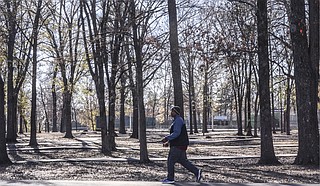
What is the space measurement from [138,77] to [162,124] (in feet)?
255

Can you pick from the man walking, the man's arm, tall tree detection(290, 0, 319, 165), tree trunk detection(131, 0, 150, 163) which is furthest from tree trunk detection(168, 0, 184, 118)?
the man's arm

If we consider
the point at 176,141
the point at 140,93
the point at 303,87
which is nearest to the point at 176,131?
the point at 176,141

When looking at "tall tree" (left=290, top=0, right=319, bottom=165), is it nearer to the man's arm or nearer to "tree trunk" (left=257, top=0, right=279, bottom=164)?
"tree trunk" (left=257, top=0, right=279, bottom=164)

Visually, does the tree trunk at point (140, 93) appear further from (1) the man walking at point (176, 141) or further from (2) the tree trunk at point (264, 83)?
(1) the man walking at point (176, 141)

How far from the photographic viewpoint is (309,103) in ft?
49.4

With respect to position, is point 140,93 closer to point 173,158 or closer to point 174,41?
point 174,41

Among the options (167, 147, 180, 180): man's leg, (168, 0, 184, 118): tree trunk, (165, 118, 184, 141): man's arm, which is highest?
(168, 0, 184, 118): tree trunk

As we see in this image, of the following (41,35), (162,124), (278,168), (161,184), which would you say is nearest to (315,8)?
(278,168)

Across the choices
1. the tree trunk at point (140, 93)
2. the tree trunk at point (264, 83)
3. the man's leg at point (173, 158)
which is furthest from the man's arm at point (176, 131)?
the tree trunk at point (264, 83)

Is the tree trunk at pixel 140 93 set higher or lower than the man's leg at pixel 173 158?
higher

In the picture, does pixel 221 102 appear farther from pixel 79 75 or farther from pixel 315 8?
pixel 315 8

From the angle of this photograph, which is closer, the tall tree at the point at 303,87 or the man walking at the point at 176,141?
the man walking at the point at 176,141

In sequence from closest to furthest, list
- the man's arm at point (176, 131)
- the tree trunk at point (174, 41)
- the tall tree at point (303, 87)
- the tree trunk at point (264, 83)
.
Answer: the man's arm at point (176, 131) < the tall tree at point (303, 87) < the tree trunk at point (264, 83) < the tree trunk at point (174, 41)

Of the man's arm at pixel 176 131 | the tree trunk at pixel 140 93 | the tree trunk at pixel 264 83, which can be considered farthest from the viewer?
the tree trunk at pixel 140 93
